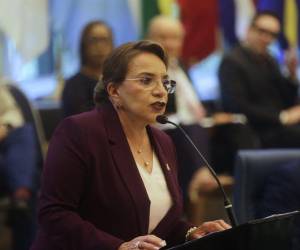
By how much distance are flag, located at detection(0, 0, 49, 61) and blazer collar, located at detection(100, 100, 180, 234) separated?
2671 mm

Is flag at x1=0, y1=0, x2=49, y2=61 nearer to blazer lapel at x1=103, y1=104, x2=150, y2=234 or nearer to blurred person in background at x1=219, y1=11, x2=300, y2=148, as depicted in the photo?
blurred person in background at x1=219, y1=11, x2=300, y2=148

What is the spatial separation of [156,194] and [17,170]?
5.64ft

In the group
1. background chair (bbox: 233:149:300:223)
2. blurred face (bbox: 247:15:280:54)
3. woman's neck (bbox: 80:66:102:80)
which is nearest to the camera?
background chair (bbox: 233:149:300:223)

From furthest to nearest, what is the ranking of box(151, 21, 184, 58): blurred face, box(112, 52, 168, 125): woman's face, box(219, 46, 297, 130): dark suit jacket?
box(219, 46, 297, 130): dark suit jacket, box(151, 21, 184, 58): blurred face, box(112, 52, 168, 125): woman's face

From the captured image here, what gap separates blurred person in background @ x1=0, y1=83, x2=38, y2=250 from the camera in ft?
Result: 12.2

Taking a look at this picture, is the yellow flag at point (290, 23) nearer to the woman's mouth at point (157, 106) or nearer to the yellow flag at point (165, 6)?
the yellow flag at point (165, 6)

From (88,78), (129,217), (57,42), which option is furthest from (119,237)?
(57,42)

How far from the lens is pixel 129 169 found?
81.8 inches

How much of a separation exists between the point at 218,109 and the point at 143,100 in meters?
3.10

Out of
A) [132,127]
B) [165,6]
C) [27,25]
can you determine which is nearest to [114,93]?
[132,127]

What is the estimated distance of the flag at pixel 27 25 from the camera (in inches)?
184

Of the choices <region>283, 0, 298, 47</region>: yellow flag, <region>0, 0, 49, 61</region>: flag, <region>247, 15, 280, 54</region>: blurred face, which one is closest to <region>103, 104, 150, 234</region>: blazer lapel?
<region>0, 0, 49, 61</region>: flag

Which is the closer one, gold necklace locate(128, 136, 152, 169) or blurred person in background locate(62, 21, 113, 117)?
gold necklace locate(128, 136, 152, 169)

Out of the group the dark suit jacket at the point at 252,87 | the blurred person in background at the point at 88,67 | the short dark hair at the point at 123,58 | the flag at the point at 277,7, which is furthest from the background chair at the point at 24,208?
the flag at the point at 277,7
